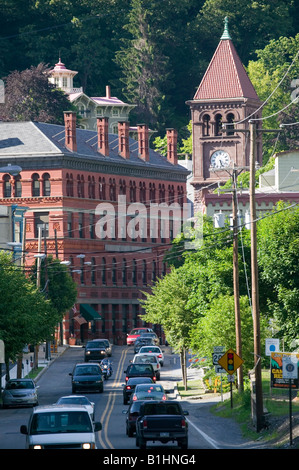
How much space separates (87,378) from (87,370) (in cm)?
67

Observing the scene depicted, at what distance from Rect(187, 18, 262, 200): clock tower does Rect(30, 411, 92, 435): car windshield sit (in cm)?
12276

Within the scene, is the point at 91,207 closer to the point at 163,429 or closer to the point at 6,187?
the point at 6,187

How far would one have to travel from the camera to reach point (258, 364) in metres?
54.3

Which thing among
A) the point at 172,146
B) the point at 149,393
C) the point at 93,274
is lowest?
the point at 149,393

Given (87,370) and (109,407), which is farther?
(87,370)

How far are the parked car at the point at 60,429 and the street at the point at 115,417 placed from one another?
503 centimetres

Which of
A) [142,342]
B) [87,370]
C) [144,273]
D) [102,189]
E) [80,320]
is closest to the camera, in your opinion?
[87,370]

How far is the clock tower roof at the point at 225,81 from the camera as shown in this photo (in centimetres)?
16588

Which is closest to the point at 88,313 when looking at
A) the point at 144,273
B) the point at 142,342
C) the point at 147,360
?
the point at 144,273

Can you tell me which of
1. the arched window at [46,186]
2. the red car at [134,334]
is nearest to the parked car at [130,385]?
the red car at [134,334]

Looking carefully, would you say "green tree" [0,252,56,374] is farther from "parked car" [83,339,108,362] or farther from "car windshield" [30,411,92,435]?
"car windshield" [30,411,92,435]

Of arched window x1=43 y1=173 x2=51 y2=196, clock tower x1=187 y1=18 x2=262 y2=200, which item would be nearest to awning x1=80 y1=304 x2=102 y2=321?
arched window x1=43 y1=173 x2=51 y2=196

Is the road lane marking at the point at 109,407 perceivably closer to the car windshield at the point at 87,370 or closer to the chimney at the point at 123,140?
the car windshield at the point at 87,370

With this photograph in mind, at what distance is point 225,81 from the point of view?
16662 centimetres
